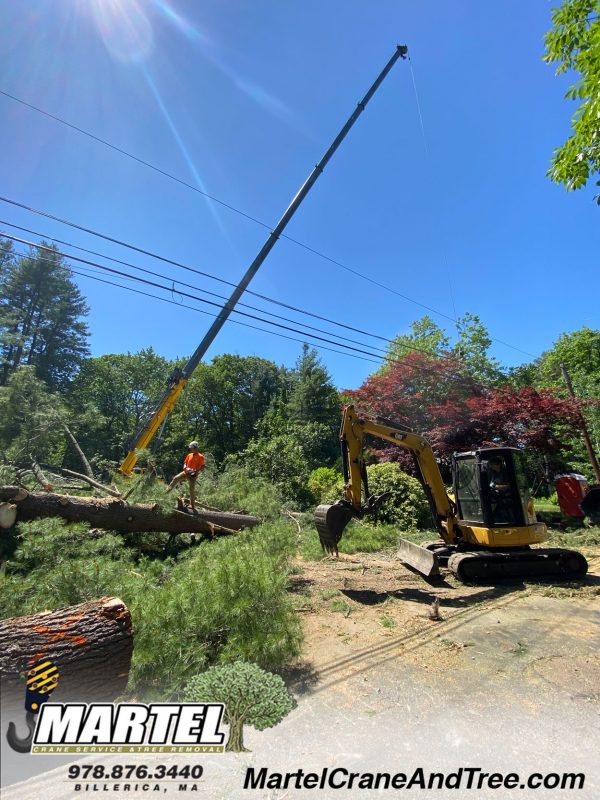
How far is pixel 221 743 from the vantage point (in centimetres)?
250

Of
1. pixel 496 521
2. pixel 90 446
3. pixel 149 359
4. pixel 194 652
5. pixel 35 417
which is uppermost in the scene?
pixel 149 359

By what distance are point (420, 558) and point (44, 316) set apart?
3225 cm

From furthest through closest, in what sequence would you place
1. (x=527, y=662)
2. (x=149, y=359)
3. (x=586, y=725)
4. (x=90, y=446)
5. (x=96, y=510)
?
(x=149, y=359)
(x=90, y=446)
(x=96, y=510)
(x=527, y=662)
(x=586, y=725)

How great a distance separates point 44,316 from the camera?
29.9 meters

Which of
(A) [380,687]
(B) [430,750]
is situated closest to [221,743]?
(B) [430,750]

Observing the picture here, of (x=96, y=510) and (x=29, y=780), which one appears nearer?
(x=29, y=780)

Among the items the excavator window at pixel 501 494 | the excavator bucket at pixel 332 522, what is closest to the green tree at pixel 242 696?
the excavator bucket at pixel 332 522

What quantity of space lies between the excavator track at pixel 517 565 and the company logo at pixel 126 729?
563 centimetres

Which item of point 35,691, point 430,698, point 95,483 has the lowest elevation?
point 430,698

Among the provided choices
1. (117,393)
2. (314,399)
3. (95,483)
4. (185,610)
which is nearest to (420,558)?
(185,610)

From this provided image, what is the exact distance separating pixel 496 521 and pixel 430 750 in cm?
543

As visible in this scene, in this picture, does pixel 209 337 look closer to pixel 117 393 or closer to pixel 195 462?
pixel 195 462

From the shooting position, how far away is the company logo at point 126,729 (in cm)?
238

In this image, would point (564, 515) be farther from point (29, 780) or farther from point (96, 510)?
point (29, 780)
